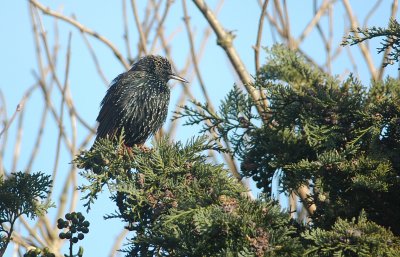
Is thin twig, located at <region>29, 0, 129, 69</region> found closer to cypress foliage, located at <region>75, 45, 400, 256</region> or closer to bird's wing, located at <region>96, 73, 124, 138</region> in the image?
bird's wing, located at <region>96, 73, 124, 138</region>

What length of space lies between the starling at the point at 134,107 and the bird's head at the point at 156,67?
0.07 metres

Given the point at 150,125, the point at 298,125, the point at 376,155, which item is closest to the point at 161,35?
the point at 150,125

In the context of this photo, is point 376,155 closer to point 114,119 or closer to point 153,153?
point 153,153

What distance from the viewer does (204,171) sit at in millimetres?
3369

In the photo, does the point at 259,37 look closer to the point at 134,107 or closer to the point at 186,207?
the point at 134,107

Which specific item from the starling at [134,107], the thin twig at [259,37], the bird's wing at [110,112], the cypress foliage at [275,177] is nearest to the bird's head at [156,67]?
the starling at [134,107]

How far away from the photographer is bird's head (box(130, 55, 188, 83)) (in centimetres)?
630

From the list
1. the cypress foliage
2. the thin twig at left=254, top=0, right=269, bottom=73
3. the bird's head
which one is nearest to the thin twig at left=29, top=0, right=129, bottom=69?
the bird's head

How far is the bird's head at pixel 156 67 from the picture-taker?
630 centimetres

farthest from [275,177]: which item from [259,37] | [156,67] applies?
[156,67]

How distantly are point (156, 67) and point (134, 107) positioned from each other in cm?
61

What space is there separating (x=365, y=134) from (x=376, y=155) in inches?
9.3

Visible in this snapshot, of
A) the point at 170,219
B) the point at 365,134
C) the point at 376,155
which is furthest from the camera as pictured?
the point at 365,134

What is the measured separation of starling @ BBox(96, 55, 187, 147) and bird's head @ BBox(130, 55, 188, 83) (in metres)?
0.07
